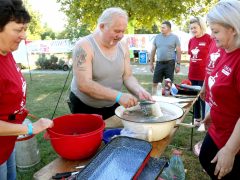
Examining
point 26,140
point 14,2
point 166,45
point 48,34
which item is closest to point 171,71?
point 166,45

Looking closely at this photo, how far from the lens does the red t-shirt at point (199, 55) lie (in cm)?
400

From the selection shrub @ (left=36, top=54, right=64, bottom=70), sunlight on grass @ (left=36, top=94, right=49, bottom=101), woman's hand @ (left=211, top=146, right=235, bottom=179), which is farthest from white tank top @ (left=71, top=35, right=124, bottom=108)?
shrub @ (left=36, top=54, right=64, bottom=70)

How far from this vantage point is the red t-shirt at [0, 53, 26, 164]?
124 centimetres

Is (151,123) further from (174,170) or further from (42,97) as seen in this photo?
(42,97)

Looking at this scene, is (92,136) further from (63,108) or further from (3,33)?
(63,108)

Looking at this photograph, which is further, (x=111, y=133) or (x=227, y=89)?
(x=111, y=133)

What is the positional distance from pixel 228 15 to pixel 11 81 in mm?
1194

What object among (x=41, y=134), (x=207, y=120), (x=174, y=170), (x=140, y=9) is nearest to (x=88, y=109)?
(x=207, y=120)

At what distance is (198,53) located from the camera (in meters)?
4.07

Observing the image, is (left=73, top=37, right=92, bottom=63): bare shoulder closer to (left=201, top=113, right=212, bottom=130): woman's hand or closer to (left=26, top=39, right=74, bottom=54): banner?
(left=201, top=113, right=212, bottom=130): woman's hand

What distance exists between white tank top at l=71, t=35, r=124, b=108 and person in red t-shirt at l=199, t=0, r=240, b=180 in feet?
2.57

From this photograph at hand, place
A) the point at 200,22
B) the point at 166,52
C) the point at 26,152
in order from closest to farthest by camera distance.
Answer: the point at 26,152, the point at 200,22, the point at 166,52

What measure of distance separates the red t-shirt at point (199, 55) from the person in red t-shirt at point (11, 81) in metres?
3.28

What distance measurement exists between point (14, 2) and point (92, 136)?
787 millimetres
